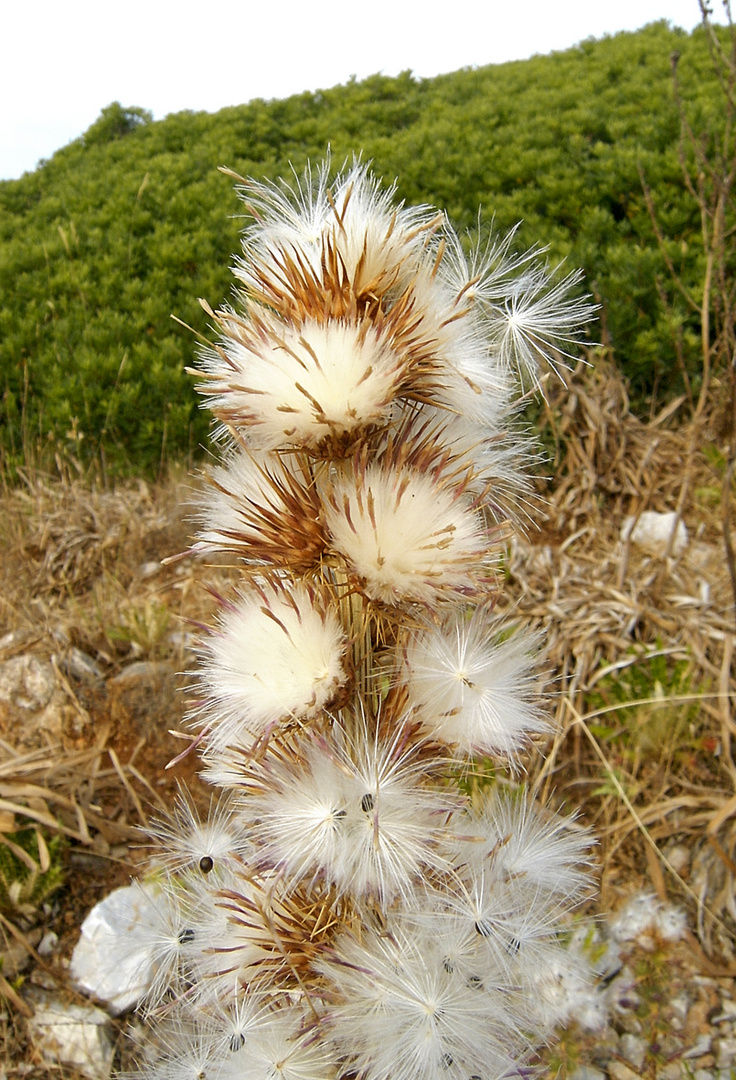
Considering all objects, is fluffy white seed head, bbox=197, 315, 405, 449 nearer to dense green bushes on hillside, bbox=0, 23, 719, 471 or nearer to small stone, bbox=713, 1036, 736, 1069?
small stone, bbox=713, 1036, 736, 1069

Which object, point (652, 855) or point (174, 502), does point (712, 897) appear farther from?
point (174, 502)

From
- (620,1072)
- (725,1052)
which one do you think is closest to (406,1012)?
(620,1072)

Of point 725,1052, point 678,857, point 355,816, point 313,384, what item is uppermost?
point 313,384

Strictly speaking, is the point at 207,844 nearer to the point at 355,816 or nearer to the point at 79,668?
the point at 355,816

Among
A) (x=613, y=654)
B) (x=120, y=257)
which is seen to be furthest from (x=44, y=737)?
(x=120, y=257)

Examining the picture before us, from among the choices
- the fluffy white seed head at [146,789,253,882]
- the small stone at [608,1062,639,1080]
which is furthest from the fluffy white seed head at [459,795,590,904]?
the small stone at [608,1062,639,1080]
